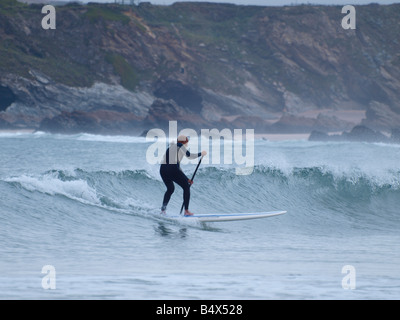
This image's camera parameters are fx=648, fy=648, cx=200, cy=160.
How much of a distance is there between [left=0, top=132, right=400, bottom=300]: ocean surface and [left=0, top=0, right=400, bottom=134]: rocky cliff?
133ft

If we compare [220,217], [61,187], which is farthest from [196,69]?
[220,217]

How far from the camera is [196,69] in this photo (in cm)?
8219

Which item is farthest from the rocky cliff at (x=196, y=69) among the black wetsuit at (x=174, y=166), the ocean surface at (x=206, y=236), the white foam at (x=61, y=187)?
the black wetsuit at (x=174, y=166)

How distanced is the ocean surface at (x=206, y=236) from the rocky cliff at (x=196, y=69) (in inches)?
1601

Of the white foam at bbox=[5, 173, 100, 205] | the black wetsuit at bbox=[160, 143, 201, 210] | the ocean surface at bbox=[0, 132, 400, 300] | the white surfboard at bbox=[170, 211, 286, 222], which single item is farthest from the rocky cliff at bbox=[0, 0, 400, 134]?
the black wetsuit at bbox=[160, 143, 201, 210]

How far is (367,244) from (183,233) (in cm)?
281

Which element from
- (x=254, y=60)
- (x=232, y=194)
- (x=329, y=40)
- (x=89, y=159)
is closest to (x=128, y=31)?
(x=254, y=60)

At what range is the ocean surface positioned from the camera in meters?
6.52

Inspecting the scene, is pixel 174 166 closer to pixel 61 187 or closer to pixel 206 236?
pixel 206 236

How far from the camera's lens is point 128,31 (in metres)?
79.8

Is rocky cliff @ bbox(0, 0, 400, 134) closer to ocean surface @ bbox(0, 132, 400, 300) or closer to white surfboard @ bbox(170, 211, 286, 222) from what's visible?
ocean surface @ bbox(0, 132, 400, 300)

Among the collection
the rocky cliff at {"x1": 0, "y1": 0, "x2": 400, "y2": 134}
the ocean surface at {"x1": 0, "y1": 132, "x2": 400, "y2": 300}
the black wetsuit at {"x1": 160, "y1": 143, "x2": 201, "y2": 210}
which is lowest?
the ocean surface at {"x1": 0, "y1": 132, "x2": 400, "y2": 300}

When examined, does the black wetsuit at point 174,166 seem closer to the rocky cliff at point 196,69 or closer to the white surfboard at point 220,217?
the white surfboard at point 220,217
